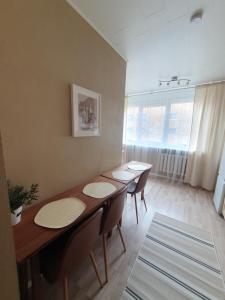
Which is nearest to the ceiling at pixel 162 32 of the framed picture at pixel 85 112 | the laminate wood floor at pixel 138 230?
the framed picture at pixel 85 112

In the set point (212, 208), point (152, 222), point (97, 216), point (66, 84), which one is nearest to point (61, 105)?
point (66, 84)

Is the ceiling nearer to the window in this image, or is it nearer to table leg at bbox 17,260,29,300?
the window

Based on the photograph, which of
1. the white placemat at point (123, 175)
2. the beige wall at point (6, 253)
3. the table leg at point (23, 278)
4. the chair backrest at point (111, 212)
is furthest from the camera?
the white placemat at point (123, 175)

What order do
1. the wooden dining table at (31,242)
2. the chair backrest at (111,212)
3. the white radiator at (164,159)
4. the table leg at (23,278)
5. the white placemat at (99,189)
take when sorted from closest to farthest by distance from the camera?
the wooden dining table at (31,242) → the table leg at (23,278) → the chair backrest at (111,212) → the white placemat at (99,189) → the white radiator at (164,159)

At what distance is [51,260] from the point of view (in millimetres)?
913

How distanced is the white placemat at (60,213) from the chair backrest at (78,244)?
135mm

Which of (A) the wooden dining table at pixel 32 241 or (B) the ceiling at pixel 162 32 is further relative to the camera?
(B) the ceiling at pixel 162 32

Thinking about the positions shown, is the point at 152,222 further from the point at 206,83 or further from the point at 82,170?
the point at 206,83

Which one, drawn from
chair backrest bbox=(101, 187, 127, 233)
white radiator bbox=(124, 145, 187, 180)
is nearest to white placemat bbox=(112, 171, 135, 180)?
chair backrest bbox=(101, 187, 127, 233)

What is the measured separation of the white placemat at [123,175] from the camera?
1799mm

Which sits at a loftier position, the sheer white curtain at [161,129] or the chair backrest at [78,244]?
the sheer white curtain at [161,129]

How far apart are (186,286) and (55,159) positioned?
5.59 ft

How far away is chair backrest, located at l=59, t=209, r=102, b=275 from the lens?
0.80m

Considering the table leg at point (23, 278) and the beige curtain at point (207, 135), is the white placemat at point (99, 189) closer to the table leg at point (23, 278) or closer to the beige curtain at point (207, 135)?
the table leg at point (23, 278)
